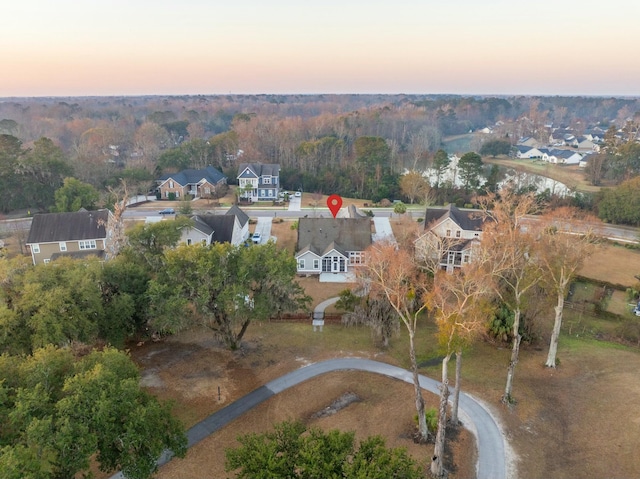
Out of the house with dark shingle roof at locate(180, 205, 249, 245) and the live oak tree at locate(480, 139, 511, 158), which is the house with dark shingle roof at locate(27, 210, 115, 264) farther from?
the live oak tree at locate(480, 139, 511, 158)

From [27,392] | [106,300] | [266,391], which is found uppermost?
[27,392]

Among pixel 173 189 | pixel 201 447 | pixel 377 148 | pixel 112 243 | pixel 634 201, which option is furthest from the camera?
pixel 377 148

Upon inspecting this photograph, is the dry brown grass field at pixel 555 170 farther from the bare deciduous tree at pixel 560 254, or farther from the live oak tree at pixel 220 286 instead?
the live oak tree at pixel 220 286

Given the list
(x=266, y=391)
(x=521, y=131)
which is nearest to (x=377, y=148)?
(x=266, y=391)

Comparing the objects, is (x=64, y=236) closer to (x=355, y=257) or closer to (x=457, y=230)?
(x=355, y=257)

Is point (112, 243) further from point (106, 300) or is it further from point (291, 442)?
point (291, 442)

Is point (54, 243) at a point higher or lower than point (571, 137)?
lower

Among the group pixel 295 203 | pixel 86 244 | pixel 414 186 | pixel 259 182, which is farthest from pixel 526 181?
pixel 86 244
